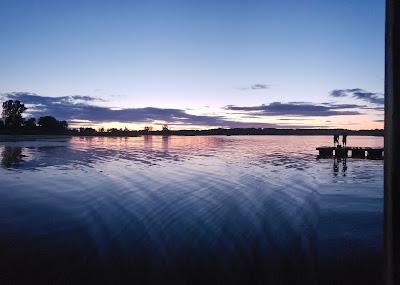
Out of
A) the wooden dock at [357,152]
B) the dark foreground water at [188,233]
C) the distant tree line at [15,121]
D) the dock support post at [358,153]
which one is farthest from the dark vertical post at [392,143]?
the distant tree line at [15,121]

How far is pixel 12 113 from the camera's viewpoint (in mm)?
146125

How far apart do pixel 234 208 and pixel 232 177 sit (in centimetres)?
985

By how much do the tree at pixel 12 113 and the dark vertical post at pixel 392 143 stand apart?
161679 mm

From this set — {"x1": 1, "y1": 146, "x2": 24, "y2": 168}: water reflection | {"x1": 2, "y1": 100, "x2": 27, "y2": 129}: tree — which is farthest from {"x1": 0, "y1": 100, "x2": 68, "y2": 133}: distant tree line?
{"x1": 1, "y1": 146, "x2": 24, "y2": 168}: water reflection

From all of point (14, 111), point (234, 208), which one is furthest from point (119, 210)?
point (14, 111)

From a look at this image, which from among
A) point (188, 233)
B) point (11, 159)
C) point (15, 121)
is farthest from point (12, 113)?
point (188, 233)

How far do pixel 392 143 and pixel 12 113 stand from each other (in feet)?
535

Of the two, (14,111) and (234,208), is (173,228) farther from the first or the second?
(14,111)

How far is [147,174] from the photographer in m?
24.7

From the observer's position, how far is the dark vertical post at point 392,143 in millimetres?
2514

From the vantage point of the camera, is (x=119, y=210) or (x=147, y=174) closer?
(x=119, y=210)

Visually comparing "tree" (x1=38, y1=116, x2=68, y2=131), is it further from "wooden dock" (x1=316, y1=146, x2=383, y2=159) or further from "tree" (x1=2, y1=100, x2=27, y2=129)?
"wooden dock" (x1=316, y1=146, x2=383, y2=159)

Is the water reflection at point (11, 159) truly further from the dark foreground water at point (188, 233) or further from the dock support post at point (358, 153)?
the dock support post at point (358, 153)

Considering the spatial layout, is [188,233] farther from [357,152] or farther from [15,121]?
[15,121]
